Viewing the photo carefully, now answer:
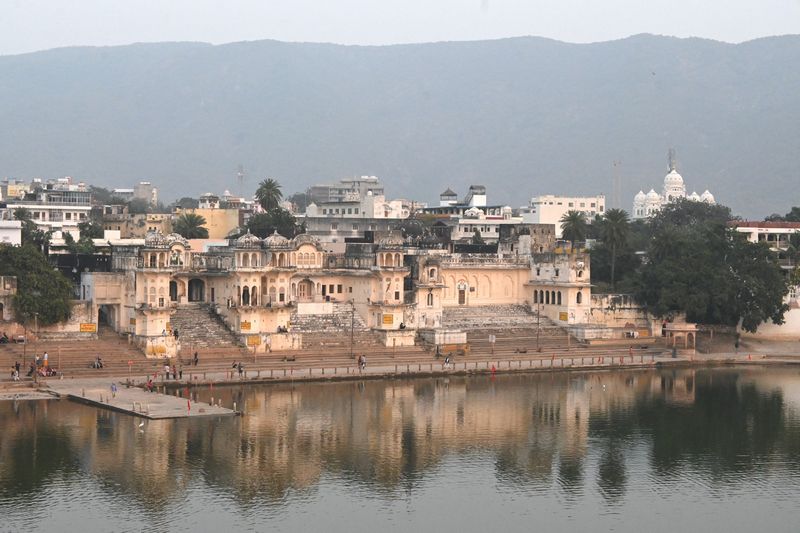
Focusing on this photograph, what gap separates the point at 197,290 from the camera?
2849 inches

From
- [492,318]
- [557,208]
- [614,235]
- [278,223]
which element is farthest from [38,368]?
[557,208]

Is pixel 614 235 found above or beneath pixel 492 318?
above

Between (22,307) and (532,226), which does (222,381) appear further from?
(532,226)

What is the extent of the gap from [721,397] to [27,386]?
31172 millimetres

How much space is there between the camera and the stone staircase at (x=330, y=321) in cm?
7094

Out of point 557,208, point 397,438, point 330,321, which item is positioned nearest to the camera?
point 397,438

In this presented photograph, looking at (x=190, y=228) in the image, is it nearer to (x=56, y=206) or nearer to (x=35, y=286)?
(x=56, y=206)

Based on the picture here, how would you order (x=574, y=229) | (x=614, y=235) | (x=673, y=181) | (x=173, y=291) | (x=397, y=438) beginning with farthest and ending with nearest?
(x=673, y=181) < (x=574, y=229) < (x=614, y=235) < (x=173, y=291) < (x=397, y=438)

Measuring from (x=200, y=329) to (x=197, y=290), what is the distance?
519 centimetres

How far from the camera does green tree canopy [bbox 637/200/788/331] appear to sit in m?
76.9

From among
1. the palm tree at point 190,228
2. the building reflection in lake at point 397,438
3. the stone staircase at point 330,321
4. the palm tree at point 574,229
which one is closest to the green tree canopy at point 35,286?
the building reflection in lake at point 397,438

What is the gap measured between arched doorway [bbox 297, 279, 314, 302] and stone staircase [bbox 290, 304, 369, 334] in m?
1.85

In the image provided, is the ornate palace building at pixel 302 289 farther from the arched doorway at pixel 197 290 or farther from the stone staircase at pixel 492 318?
the stone staircase at pixel 492 318

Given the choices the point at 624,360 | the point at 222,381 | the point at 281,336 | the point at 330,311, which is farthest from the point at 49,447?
the point at 624,360
